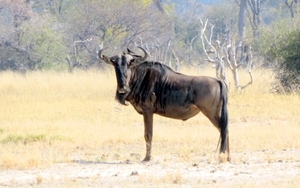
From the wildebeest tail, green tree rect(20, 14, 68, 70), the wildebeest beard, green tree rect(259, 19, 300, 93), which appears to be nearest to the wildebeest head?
the wildebeest beard

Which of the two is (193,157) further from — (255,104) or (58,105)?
(58,105)

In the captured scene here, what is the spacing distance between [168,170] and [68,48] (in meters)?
24.6

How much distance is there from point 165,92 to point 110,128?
4.17m

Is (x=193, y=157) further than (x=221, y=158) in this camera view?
Yes

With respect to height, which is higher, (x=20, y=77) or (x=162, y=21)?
(x=162, y=21)

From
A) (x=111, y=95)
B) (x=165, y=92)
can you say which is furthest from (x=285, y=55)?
(x=165, y=92)

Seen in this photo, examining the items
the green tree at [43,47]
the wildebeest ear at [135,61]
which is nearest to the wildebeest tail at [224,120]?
the wildebeest ear at [135,61]

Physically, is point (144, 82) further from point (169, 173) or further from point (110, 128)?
point (110, 128)

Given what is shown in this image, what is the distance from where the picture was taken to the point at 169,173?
8.95m

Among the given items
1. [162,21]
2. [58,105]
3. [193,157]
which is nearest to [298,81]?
[58,105]

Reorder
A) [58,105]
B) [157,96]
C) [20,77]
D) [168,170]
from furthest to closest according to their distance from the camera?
[20,77] → [58,105] → [157,96] → [168,170]

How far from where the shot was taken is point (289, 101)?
1773 cm

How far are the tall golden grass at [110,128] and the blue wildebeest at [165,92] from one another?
24.8 inches

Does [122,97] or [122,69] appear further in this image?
[122,97]
